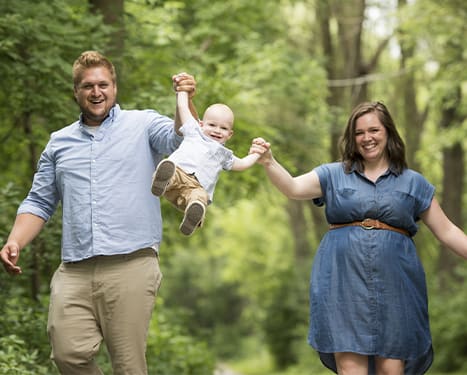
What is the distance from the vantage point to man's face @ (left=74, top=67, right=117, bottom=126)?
15.4 ft

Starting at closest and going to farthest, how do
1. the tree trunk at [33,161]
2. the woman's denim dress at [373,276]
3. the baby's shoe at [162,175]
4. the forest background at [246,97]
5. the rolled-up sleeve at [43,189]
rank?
the baby's shoe at [162,175] < the rolled-up sleeve at [43,189] < the woman's denim dress at [373,276] < the forest background at [246,97] < the tree trunk at [33,161]

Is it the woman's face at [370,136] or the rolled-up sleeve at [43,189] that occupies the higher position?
the woman's face at [370,136]

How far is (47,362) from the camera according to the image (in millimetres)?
7645

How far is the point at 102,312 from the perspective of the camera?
4660 mm

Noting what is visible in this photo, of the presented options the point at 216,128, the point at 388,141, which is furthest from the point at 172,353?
the point at 216,128

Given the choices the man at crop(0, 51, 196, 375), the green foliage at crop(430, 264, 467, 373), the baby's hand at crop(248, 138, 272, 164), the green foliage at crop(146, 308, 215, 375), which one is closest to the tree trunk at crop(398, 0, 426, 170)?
the green foliage at crop(430, 264, 467, 373)

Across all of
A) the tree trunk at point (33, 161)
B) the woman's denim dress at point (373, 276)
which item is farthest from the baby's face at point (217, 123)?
the tree trunk at point (33, 161)

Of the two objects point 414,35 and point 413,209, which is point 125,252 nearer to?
point 413,209

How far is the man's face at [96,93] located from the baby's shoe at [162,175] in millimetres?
466

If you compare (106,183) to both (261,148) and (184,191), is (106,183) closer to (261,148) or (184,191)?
(184,191)

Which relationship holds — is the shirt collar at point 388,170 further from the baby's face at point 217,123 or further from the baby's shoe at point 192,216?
the baby's shoe at point 192,216

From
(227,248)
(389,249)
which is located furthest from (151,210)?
(227,248)

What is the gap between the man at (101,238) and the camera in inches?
182

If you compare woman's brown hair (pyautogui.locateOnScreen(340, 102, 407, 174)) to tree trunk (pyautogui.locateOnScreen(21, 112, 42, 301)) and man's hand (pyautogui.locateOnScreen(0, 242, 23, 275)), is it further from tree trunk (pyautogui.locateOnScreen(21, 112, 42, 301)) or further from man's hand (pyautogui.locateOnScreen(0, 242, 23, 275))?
tree trunk (pyautogui.locateOnScreen(21, 112, 42, 301))
